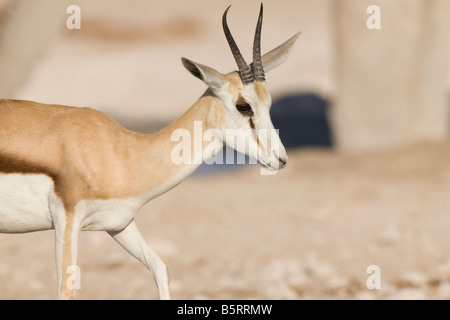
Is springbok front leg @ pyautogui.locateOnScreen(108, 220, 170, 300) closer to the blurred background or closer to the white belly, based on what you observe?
the white belly

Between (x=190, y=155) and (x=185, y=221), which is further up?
(x=190, y=155)

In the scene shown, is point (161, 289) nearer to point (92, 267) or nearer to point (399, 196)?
point (92, 267)

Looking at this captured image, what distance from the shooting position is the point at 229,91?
4039 mm

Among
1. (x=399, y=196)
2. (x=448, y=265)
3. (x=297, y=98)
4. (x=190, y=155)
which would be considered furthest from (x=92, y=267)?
(x=297, y=98)

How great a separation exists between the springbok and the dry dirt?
268 cm

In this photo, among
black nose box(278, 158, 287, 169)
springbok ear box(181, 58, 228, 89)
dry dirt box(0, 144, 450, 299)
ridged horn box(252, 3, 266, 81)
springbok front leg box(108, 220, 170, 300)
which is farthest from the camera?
dry dirt box(0, 144, 450, 299)

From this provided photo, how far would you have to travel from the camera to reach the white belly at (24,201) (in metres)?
3.93

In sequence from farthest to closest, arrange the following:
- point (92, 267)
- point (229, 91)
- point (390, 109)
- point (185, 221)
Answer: point (390, 109) → point (185, 221) → point (92, 267) → point (229, 91)

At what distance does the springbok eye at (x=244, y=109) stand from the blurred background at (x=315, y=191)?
2.71m

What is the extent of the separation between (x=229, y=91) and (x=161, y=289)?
3.88ft

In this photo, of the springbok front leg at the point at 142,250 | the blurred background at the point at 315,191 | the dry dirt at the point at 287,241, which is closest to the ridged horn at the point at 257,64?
the springbok front leg at the point at 142,250

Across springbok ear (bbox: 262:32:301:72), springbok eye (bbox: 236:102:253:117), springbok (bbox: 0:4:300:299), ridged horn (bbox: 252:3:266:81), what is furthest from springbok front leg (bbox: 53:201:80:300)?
springbok ear (bbox: 262:32:301:72)

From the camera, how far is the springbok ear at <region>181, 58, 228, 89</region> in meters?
3.74

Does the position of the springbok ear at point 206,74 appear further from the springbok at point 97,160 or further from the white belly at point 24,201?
the white belly at point 24,201
